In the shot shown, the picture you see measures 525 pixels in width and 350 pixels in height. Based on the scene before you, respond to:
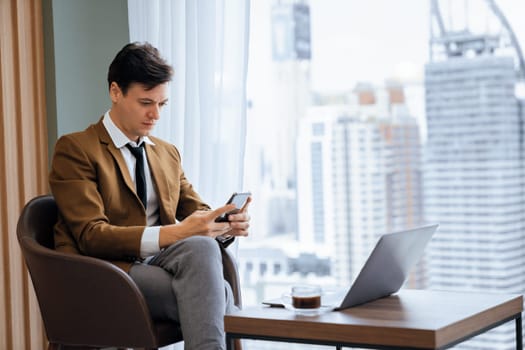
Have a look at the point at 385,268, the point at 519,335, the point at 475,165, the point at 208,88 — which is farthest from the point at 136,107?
the point at 475,165

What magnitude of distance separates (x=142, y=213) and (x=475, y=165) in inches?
119

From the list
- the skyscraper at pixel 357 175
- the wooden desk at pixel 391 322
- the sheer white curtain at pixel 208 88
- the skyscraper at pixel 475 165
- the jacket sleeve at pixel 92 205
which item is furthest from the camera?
the skyscraper at pixel 357 175

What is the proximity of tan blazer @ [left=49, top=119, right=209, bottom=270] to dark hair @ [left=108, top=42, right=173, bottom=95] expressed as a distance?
17cm

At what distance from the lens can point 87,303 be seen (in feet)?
7.13

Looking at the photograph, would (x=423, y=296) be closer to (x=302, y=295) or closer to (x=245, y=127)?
(x=302, y=295)

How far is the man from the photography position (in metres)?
2.08

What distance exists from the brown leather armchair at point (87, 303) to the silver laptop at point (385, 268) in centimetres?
37

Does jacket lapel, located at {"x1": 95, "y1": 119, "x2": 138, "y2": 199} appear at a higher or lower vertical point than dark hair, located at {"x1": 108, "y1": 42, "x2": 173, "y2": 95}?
lower

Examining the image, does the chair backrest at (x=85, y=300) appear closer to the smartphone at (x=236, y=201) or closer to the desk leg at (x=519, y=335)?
the smartphone at (x=236, y=201)

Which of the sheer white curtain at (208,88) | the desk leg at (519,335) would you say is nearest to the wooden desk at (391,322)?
the desk leg at (519,335)

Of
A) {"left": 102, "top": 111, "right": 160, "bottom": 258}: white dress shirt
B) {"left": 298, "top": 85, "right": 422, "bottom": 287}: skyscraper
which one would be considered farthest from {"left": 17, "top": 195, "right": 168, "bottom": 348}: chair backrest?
{"left": 298, "top": 85, "right": 422, "bottom": 287}: skyscraper

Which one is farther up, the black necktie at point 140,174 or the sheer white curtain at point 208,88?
the sheer white curtain at point 208,88

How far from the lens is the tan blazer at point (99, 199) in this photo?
2186 mm

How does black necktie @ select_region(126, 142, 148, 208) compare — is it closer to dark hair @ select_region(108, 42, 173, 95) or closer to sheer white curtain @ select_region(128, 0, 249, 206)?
dark hair @ select_region(108, 42, 173, 95)
